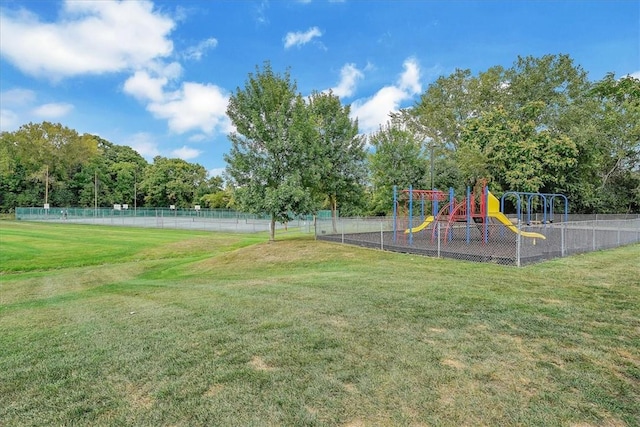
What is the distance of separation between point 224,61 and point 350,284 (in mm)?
23251

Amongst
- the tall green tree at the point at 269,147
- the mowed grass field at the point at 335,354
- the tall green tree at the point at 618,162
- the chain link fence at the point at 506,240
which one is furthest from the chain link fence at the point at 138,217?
the mowed grass field at the point at 335,354

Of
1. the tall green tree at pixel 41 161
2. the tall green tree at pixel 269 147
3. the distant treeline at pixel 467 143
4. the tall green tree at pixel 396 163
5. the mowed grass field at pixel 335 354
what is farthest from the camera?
the tall green tree at pixel 41 161

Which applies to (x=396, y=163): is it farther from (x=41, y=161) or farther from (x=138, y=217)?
(x=41, y=161)

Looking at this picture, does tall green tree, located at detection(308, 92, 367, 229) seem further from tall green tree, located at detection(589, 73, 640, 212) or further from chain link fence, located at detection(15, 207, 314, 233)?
tall green tree, located at detection(589, 73, 640, 212)

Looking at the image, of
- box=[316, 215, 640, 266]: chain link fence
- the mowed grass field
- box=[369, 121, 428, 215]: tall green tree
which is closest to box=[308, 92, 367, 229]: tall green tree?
box=[316, 215, 640, 266]: chain link fence

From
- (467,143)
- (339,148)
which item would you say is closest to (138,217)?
(339,148)

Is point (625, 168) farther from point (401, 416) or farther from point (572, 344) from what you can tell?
point (401, 416)

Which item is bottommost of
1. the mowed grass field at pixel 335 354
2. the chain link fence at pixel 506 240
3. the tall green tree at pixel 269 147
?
the mowed grass field at pixel 335 354

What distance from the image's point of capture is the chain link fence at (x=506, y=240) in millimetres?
10812

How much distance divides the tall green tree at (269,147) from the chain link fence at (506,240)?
3438 millimetres

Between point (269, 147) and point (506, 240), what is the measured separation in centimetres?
1182

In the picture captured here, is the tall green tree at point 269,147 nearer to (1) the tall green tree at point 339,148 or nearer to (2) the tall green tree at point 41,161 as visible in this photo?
(1) the tall green tree at point 339,148

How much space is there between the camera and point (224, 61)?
25641 mm

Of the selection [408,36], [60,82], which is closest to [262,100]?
[408,36]
